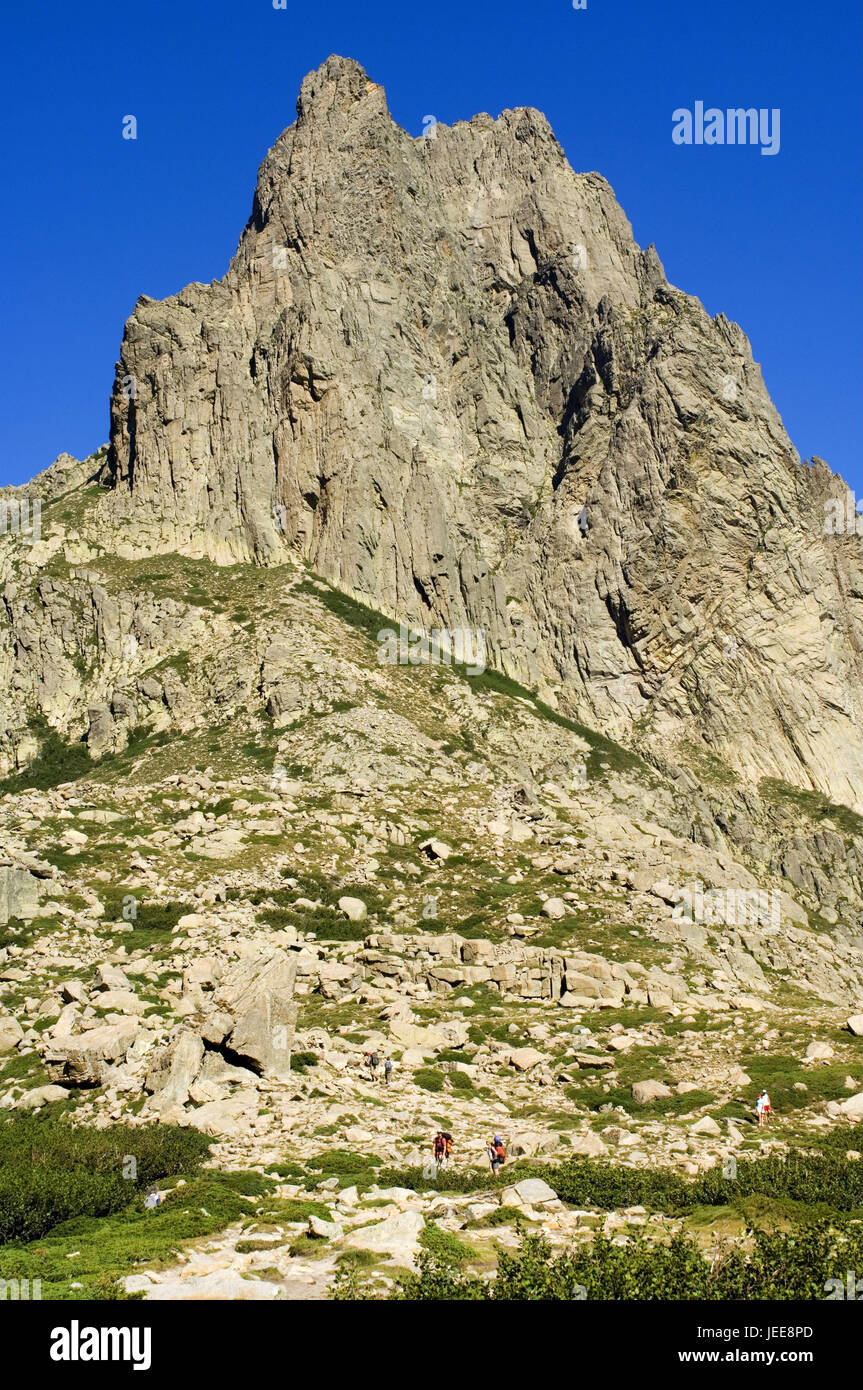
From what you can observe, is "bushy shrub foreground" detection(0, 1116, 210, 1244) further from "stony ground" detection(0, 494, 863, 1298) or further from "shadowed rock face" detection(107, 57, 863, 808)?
"shadowed rock face" detection(107, 57, 863, 808)

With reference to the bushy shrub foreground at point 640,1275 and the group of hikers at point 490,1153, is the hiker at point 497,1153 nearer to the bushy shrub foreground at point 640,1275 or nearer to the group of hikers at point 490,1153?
the group of hikers at point 490,1153

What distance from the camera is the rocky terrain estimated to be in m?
26.7

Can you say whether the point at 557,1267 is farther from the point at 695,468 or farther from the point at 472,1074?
the point at 695,468

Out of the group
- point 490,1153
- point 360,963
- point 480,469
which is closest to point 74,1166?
point 490,1153

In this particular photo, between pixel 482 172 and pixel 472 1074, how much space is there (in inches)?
6077

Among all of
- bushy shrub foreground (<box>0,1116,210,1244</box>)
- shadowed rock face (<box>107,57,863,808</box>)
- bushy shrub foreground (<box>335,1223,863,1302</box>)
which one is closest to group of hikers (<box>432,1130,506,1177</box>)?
bushy shrub foreground (<box>0,1116,210,1244</box>)

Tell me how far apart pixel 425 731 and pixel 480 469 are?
54.1m

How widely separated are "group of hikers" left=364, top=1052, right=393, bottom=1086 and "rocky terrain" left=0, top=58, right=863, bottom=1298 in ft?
2.29

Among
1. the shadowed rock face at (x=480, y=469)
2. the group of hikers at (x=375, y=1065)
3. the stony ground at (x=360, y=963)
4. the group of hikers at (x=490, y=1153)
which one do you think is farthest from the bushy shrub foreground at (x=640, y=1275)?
the shadowed rock face at (x=480, y=469)

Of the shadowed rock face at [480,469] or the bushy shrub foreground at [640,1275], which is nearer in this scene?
the bushy shrub foreground at [640,1275]

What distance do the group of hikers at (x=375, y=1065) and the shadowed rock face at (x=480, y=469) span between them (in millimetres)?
69359

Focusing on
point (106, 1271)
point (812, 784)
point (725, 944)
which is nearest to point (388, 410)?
point (812, 784)

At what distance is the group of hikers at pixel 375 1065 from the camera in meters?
28.5

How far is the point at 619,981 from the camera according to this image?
125ft
